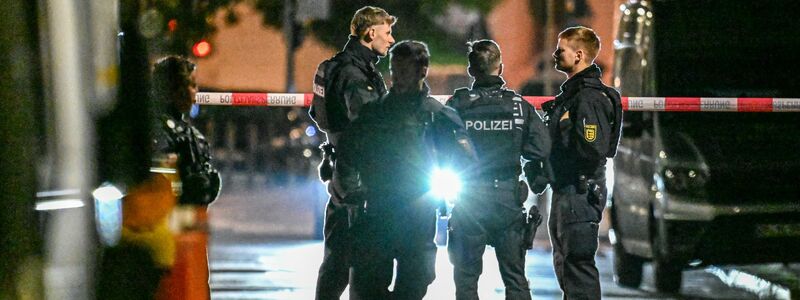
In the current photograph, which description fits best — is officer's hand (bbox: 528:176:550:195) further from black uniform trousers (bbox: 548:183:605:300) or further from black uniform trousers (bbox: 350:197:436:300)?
black uniform trousers (bbox: 350:197:436:300)

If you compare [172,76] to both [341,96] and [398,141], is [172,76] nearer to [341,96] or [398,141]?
[341,96]

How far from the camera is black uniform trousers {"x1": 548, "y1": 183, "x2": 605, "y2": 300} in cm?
796

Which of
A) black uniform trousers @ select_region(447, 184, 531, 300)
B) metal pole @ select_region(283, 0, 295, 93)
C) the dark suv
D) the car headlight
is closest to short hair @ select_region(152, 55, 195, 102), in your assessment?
black uniform trousers @ select_region(447, 184, 531, 300)

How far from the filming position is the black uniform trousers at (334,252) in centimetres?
757

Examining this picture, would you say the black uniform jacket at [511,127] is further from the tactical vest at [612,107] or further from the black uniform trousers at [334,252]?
the black uniform trousers at [334,252]

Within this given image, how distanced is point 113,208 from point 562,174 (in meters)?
3.92

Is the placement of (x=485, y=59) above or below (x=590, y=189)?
above

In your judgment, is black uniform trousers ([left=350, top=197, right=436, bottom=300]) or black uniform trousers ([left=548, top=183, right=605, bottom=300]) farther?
black uniform trousers ([left=548, top=183, right=605, bottom=300])

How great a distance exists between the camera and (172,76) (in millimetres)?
6934

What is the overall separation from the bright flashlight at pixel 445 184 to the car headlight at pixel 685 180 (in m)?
2.81

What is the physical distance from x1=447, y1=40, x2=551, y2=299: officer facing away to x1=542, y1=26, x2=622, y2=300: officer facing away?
8.1 inches

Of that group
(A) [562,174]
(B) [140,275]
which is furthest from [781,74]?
(B) [140,275]

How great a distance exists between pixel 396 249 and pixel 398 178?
1.10 ft

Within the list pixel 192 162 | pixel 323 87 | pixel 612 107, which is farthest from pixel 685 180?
pixel 192 162
